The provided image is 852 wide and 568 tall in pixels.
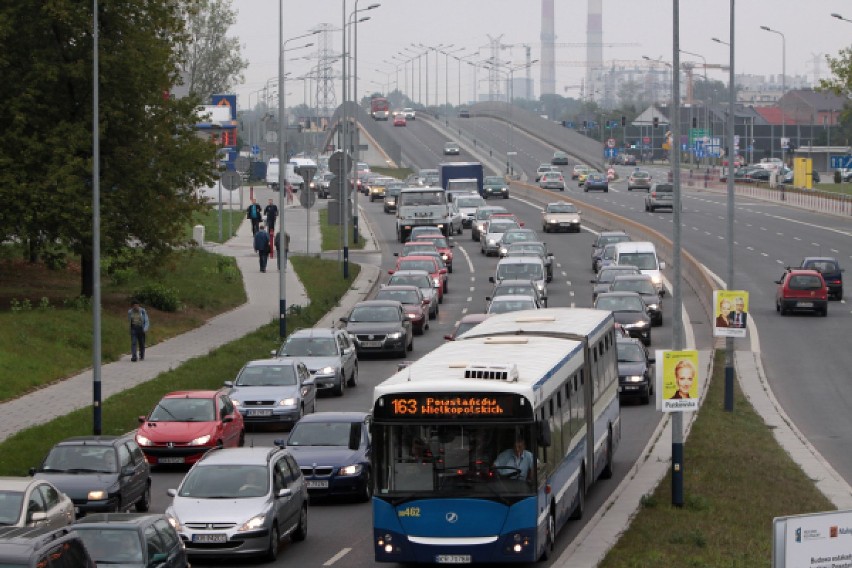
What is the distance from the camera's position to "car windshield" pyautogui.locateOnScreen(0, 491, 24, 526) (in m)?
17.5

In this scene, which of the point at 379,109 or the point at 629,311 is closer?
the point at 629,311

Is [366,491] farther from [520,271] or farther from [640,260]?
[640,260]

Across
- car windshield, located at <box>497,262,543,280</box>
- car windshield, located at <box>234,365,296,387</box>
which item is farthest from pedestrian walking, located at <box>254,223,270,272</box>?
car windshield, located at <box>234,365,296,387</box>

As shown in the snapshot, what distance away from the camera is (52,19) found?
42969 millimetres

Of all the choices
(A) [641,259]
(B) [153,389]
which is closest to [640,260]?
(A) [641,259]

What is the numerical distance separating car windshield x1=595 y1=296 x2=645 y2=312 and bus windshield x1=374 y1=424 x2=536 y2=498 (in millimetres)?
25964

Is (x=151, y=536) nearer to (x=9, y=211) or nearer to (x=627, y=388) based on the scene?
(x=627, y=388)

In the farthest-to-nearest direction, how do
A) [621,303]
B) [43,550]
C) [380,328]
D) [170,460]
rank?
[621,303]
[380,328]
[170,460]
[43,550]

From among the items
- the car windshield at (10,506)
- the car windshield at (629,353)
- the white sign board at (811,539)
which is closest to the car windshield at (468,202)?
the car windshield at (629,353)

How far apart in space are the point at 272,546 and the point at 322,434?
537 centimetres

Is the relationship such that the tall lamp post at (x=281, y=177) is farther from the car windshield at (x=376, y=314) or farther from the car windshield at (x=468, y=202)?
the car windshield at (x=468, y=202)

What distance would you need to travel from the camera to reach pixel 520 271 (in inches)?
2050

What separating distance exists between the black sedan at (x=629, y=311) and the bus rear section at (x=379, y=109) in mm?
137143

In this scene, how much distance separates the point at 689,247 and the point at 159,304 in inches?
1263
